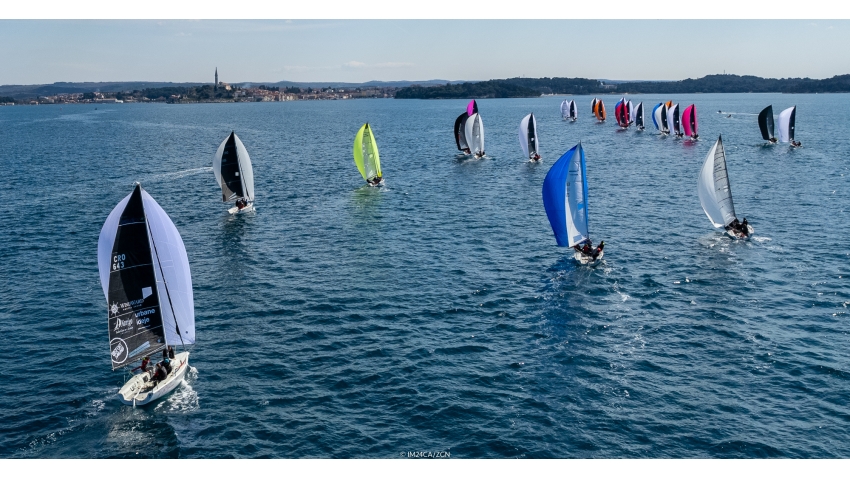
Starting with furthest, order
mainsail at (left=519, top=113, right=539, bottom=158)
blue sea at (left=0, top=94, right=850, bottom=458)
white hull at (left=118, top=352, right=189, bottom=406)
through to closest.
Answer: mainsail at (left=519, top=113, right=539, bottom=158) < white hull at (left=118, top=352, right=189, bottom=406) < blue sea at (left=0, top=94, right=850, bottom=458)

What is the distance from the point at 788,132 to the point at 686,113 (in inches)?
801

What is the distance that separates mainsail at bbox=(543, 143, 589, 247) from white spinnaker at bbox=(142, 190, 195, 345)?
98.4 feet

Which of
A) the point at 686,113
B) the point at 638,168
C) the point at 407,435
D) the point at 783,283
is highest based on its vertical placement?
the point at 686,113

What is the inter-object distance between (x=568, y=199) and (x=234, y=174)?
38.0 m

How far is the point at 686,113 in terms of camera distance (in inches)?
5246

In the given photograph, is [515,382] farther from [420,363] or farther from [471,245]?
[471,245]

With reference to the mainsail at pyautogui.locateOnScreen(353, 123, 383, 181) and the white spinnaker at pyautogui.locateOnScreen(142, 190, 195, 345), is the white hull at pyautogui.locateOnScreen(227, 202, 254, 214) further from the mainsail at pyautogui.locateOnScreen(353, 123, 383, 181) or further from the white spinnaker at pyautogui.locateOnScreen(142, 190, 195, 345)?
the white spinnaker at pyautogui.locateOnScreen(142, 190, 195, 345)

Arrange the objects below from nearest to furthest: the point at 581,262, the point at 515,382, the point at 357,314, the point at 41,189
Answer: the point at 515,382 → the point at 357,314 → the point at 581,262 → the point at 41,189

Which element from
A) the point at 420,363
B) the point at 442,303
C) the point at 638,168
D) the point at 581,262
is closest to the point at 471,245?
the point at 581,262

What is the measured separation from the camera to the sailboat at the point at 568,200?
54562mm

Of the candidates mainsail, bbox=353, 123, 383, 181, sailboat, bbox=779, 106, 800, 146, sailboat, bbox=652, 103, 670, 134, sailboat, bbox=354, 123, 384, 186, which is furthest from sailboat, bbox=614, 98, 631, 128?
mainsail, bbox=353, 123, 383, 181

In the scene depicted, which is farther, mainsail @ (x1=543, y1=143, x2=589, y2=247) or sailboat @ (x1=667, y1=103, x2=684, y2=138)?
sailboat @ (x1=667, y1=103, x2=684, y2=138)

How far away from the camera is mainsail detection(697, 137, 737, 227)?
60125 mm

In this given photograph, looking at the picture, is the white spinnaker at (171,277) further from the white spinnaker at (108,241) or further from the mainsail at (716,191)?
the mainsail at (716,191)
